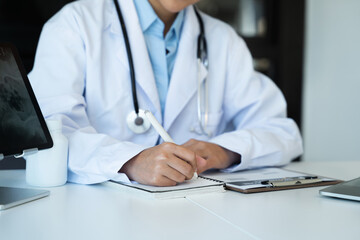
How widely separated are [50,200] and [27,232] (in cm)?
20

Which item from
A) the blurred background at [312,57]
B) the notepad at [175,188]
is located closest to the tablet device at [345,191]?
the notepad at [175,188]

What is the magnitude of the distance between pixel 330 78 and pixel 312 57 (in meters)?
0.17

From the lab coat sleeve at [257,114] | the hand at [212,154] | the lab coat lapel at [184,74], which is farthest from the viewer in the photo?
the lab coat lapel at [184,74]

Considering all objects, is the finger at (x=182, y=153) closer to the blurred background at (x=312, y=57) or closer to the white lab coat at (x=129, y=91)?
the white lab coat at (x=129, y=91)

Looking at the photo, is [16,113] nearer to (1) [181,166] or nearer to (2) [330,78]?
(1) [181,166]

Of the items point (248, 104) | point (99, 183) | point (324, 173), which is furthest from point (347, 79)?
point (99, 183)

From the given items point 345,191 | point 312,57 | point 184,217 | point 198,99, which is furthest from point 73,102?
point 312,57

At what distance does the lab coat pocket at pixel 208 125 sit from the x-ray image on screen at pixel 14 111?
0.61 metres

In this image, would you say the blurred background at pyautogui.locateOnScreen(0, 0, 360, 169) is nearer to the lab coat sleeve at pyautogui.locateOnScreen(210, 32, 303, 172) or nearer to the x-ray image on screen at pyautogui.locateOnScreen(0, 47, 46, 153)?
the lab coat sleeve at pyautogui.locateOnScreen(210, 32, 303, 172)

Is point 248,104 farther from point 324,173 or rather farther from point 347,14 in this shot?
point 347,14

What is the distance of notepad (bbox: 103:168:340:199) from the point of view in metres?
0.84

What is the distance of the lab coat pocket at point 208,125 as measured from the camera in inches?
54.9

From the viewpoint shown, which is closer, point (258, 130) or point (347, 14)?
point (258, 130)

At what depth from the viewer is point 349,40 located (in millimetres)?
2734
